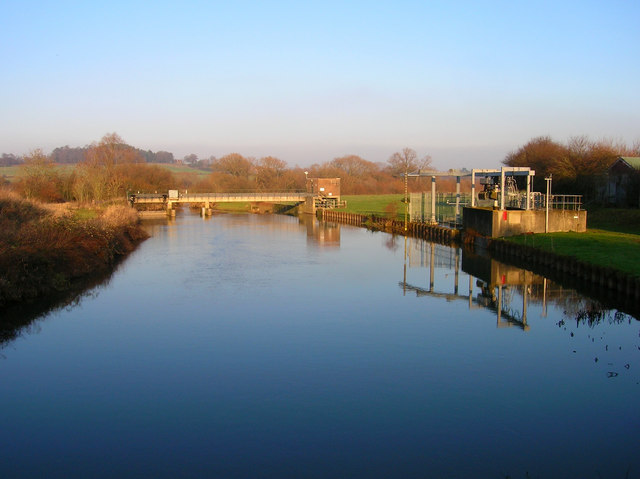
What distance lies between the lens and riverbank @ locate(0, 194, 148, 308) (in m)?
13.5

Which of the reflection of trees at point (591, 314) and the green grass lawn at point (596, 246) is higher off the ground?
the green grass lawn at point (596, 246)

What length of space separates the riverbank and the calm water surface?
3.44 ft

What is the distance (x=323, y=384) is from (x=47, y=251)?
969 cm

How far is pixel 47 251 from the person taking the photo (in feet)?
50.3

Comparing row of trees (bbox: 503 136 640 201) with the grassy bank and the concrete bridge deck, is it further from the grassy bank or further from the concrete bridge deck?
the concrete bridge deck

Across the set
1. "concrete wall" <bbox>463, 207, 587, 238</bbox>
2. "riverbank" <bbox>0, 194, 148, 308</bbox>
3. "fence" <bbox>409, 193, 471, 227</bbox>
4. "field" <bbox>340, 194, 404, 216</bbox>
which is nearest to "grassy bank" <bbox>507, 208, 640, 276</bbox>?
"concrete wall" <bbox>463, 207, 587, 238</bbox>

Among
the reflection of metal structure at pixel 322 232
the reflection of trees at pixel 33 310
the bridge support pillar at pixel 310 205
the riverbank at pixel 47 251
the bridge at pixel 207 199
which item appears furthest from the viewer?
the bridge support pillar at pixel 310 205

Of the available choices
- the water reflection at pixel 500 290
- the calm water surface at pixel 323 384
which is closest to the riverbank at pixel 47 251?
the calm water surface at pixel 323 384

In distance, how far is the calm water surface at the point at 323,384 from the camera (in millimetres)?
6453

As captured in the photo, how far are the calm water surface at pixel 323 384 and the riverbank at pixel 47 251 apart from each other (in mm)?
1048

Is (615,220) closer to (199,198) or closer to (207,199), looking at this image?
(207,199)

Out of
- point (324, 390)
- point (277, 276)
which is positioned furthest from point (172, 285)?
point (324, 390)

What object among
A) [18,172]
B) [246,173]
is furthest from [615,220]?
[246,173]

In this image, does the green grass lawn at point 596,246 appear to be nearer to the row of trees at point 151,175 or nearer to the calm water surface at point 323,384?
the calm water surface at point 323,384
